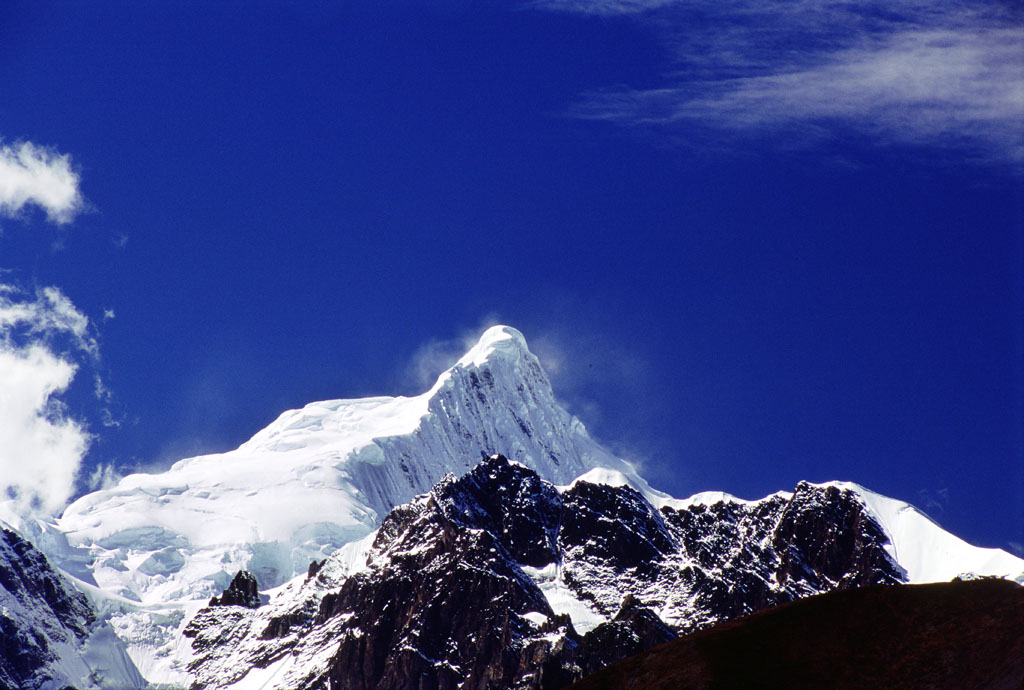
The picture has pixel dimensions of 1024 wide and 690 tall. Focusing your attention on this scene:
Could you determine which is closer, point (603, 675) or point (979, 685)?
point (979, 685)

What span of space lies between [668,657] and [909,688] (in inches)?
169

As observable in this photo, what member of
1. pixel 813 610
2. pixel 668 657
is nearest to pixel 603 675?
pixel 668 657

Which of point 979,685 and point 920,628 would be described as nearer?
point 979,685

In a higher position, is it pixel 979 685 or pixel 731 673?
pixel 731 673

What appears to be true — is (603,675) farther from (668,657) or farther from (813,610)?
(813,610)

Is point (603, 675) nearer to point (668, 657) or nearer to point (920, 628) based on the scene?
Answer: point (668, 657)

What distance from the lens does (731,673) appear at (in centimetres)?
2838

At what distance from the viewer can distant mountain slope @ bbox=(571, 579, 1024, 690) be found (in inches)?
1102

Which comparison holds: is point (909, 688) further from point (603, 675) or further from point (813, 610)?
point (603, 675)

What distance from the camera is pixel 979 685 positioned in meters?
27.0

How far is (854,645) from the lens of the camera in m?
29.0

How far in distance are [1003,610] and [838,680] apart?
316 cm

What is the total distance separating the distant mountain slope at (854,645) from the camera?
91.8ft

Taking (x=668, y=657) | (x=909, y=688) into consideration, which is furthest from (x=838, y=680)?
(x=668, y=657)
